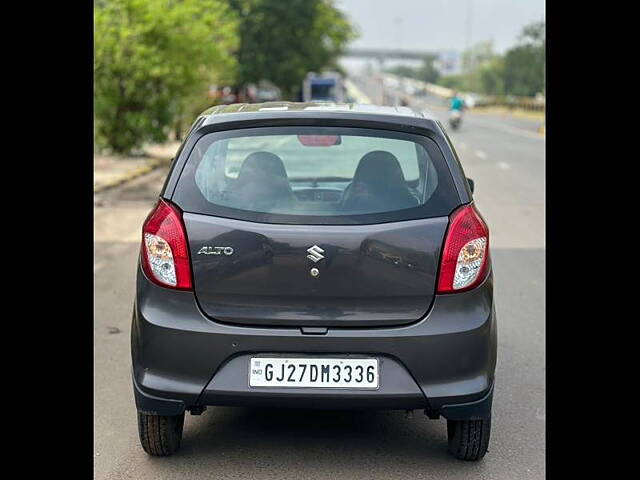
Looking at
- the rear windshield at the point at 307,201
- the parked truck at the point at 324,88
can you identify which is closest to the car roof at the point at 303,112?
the rear windshield at the point at 307,201

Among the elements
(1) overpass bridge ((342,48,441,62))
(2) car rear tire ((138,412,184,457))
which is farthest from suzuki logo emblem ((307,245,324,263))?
(1) overpass bridge ((342,48,441,62))

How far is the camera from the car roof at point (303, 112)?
4.42 meters

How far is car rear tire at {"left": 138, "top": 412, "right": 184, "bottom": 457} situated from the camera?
4422 mm

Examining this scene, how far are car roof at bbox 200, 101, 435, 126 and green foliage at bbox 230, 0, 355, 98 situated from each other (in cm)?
4355

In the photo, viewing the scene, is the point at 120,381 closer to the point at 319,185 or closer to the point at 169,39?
the point at 319,185

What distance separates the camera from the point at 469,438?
4.50 m

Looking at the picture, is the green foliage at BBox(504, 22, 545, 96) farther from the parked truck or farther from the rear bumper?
the rear bumper

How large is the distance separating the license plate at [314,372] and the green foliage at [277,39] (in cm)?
4439

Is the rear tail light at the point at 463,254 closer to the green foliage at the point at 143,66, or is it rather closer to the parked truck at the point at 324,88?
the green foliage at the point at 143,66

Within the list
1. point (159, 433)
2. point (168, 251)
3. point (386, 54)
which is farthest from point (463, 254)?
point (386, 54)

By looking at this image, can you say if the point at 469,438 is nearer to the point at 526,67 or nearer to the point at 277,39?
the point at 277,39
